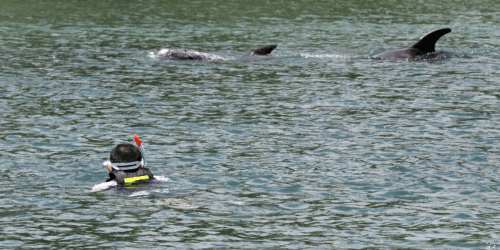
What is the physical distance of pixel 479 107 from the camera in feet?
66.6

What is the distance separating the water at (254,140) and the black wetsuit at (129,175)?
239 mm

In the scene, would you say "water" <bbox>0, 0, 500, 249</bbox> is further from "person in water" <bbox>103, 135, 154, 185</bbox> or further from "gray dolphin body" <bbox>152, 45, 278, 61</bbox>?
"gray dolphin body" <bbox>152, 45, 278, 61</bbox>

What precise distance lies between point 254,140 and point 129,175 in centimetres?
Answer: 459

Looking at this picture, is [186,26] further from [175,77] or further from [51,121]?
[51,121]

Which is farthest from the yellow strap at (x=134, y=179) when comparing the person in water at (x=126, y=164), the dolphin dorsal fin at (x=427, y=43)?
the dolphin dorsal fin at (x=427, y=43)

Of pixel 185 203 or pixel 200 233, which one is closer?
pixel 200 233

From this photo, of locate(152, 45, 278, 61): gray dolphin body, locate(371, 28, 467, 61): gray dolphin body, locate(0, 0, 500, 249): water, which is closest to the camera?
locate(0, 0, 500, 249): water

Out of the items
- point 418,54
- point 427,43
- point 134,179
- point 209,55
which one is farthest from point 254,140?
point 418,54

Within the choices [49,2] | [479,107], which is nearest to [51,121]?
[479,107]

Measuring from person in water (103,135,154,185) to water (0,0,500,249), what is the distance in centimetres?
29

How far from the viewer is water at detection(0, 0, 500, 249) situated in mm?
11711

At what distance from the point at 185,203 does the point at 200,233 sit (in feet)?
4.92

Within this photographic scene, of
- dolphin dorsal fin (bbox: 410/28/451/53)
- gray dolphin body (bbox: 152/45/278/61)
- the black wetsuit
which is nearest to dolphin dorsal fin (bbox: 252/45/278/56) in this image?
gray dolphin body (bbox: 152/45/278/61)

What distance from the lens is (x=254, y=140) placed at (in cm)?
1734
